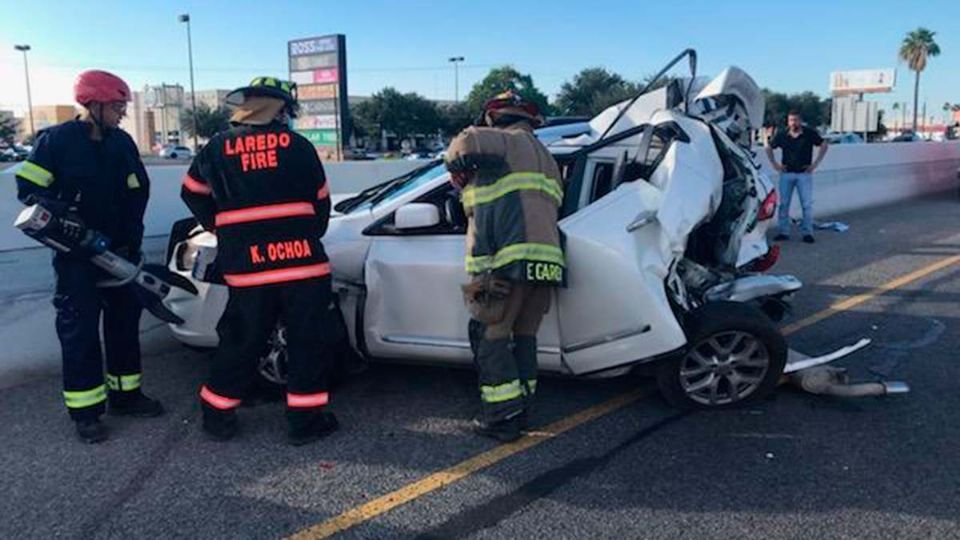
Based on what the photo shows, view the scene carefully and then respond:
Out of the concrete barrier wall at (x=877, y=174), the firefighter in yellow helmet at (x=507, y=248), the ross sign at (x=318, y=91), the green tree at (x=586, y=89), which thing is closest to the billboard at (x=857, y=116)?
the concrete barrier wall at (x=877, y=174)

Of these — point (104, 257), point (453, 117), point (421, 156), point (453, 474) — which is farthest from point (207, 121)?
point (453, 474)

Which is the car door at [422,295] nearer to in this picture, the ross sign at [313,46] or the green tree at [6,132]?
the ross sign at [313,46]

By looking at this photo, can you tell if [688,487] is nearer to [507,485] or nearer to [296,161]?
[507,485]

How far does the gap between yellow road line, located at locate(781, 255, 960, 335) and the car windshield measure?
293 centimetres

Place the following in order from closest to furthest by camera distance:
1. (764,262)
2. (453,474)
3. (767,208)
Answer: (453,474) → (767,208) → (764,262)

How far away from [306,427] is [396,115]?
72.6 meters

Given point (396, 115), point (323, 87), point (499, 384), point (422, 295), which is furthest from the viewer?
point (396, 115)

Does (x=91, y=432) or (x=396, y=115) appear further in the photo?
(x=396, y=115)

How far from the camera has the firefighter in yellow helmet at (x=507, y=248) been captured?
3945 mm

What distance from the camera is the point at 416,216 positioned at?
14.4ft

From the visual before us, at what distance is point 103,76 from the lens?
4215 millimetres

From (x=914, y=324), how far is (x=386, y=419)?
4.25 metres

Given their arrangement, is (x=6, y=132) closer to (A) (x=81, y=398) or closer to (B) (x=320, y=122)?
(B) (x=320, y=122)

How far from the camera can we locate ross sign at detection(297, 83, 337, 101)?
39.5 meters
